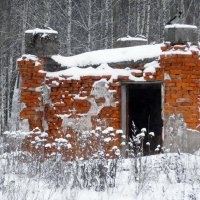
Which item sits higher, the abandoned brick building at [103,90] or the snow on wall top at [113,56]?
the snow on wall top at [113,56]

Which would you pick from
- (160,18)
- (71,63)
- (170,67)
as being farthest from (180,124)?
(160,18)

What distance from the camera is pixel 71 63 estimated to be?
9.26 m

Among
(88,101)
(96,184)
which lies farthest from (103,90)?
(96,184)

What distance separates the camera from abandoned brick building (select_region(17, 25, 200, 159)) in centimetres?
815

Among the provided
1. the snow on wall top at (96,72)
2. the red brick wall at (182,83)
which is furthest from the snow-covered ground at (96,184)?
the snow on wall top at (96,72)

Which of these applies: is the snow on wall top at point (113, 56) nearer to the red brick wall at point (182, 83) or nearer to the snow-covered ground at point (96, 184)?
the red brick wall at point (182, 83)

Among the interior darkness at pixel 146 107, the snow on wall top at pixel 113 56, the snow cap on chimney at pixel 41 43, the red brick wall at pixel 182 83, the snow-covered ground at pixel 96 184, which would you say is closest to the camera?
the snow-covered ground at pixel 96 184

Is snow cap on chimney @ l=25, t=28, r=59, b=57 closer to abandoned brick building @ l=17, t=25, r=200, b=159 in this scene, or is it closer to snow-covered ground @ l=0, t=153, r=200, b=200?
abandoned brick building @ l=17, t=25, r=200, b=159

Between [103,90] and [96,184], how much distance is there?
3.23m

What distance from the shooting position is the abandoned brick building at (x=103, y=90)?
8148 mm

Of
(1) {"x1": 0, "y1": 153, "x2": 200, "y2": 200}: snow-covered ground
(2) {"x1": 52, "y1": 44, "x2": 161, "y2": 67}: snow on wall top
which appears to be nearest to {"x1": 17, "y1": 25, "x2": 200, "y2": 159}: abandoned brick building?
(2) {"x1": 52, "y1": 44, "x2": 161, "y2": 67}: snow on wall top

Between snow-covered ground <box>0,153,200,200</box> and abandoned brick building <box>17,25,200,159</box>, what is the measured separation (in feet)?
4.01

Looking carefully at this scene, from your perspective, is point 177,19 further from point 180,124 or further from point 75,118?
point 75,118

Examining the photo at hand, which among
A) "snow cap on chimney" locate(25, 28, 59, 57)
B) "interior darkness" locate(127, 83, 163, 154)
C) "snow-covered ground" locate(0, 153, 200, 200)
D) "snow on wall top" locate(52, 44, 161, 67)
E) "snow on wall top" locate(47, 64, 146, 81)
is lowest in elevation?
"snow-covered ground" locate(0, 153, 200, 200)
